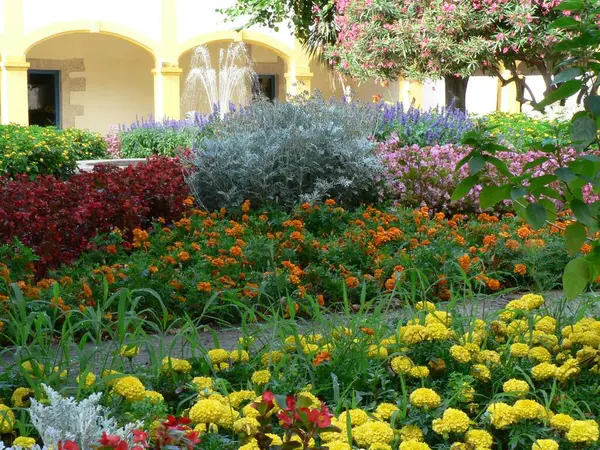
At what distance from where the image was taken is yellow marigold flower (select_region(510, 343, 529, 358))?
8.86 feet

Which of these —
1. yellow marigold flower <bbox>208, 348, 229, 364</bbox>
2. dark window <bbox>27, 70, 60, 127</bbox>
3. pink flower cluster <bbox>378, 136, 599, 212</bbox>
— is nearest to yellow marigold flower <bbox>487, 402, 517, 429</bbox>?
yellow marigold flower <bbox>208, 348, 229, 364</bbox>

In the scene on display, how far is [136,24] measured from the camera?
17547mm

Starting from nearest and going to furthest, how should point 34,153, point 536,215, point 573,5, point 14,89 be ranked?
point 573,5
point 536,215
point 34,153
point 14,89

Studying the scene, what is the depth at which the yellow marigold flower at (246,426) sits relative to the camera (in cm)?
206

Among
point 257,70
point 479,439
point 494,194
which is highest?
point 257,70

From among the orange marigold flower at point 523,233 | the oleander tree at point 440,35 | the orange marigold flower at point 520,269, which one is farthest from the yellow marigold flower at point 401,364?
the oleander tree at point 440,35

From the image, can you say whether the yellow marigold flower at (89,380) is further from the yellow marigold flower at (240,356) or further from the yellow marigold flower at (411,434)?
the yellow marigold flower at (411,434)

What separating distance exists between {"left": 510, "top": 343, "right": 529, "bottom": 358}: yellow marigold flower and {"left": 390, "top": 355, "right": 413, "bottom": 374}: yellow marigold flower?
1.11 feet

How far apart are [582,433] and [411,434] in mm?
418

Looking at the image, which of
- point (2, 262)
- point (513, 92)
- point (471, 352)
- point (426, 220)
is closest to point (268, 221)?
point (426, 220)

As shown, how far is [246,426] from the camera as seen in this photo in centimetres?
206

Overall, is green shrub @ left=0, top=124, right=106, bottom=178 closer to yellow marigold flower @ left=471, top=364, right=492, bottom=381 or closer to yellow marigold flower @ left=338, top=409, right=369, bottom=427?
yellow marigold flower @ left=471, top=364, right=492, bottom=381

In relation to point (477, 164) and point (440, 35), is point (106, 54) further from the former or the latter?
point (477, 164)

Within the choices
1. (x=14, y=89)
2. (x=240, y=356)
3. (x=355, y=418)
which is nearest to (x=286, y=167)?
(x=240, y=356)
